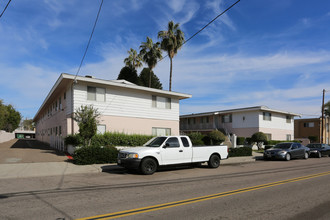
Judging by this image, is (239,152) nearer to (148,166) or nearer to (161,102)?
(161,102)

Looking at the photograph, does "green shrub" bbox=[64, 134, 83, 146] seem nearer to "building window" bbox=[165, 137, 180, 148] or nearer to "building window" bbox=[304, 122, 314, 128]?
Result: "building window" bbox=[165, 137, 180, 148]

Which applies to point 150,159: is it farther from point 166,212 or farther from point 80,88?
point 80,88

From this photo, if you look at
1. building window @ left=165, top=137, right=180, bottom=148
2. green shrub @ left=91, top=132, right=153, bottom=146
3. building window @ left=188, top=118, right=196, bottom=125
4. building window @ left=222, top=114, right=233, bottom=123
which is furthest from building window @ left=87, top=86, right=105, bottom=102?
building window @ left=188, top=118, right=196, bottom=125

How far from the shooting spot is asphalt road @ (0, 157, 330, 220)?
537 cm

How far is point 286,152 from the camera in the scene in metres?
19.0

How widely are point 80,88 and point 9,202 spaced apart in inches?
523

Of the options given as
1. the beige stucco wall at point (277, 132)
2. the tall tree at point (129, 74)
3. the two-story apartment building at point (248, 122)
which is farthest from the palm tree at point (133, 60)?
the beige stucco wall at point (277, 132)

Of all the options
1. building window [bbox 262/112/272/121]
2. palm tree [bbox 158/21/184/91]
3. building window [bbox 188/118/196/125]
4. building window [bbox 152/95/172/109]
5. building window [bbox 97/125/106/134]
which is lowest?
building window [bbox 97/125/106/134]

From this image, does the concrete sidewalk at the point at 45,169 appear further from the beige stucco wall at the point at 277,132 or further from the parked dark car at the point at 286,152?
the beige stucco wall at the point at 277,132

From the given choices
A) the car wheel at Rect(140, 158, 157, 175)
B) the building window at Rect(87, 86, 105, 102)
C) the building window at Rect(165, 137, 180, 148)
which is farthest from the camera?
the building window at Rect(87, 86, 105, 102)

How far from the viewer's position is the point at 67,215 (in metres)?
5.21

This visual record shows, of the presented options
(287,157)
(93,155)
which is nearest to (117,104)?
(93,155)

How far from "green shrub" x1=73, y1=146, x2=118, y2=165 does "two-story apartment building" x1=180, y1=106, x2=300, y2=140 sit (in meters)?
24.7

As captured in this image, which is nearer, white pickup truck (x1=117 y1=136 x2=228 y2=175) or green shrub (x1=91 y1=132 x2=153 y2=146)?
white pickup truck (x1=117 y1=136 x2=228 y2=175)
